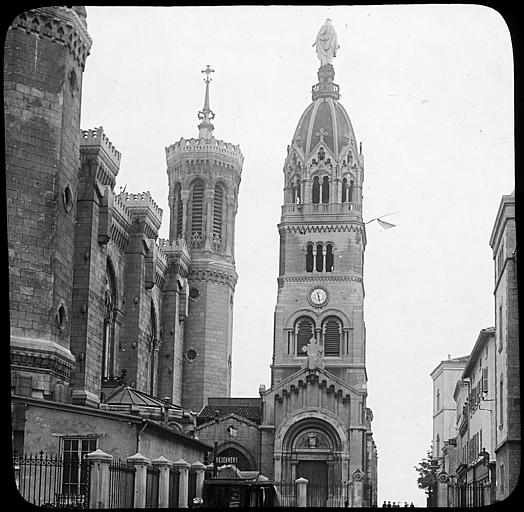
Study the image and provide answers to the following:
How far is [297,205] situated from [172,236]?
840cm

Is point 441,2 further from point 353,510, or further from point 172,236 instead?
point 172,236

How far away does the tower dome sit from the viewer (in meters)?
67.8

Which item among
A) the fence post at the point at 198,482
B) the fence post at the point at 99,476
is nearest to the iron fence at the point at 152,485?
the fence post at the point at 99,476

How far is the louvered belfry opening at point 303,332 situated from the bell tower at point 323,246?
61 millimetres

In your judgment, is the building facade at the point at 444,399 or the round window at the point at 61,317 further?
the building facade at the point at 444,399

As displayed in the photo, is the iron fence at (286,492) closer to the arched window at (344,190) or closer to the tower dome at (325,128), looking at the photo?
the arched window at (344,190)

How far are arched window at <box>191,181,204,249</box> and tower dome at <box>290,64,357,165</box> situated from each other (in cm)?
670

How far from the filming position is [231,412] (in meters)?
60.4

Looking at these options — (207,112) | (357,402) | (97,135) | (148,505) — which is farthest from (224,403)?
(148,505)

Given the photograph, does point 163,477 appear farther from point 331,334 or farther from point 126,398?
point 331,334

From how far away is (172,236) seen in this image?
6794 cm

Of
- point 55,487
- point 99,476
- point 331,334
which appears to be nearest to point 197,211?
point 331,334

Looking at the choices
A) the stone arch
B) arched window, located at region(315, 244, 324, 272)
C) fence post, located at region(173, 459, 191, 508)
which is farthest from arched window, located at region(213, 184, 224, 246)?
fence post, located at region(173, 459, 191, 508)

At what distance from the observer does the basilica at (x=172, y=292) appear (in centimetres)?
3030
